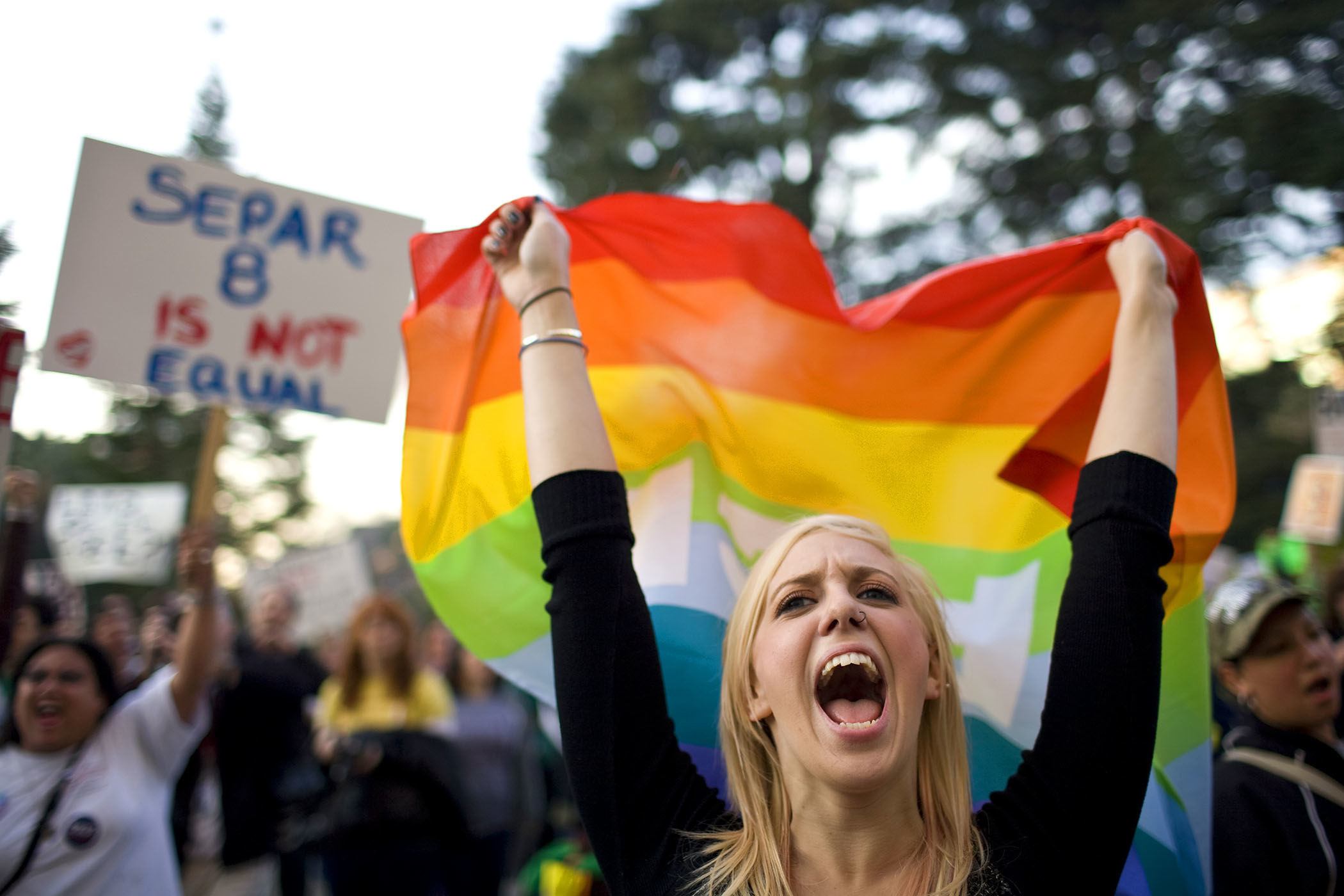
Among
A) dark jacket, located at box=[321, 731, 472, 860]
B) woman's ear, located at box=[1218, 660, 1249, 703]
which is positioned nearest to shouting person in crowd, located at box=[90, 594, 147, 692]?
dark jacket, located at box=[321, 731, 472, 860]

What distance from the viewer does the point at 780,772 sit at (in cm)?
193

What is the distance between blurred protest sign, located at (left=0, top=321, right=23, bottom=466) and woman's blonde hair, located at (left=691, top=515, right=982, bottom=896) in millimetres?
2112

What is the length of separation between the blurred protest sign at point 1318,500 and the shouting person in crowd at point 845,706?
19.1ft

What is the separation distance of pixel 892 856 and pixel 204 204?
3061 mm

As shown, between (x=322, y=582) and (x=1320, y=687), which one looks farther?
(x=322, y=582)

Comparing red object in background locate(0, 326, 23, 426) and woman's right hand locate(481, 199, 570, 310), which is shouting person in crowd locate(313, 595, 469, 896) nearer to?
red object in background locate(0, 326, 23, 426)

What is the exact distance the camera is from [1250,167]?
1198 cm

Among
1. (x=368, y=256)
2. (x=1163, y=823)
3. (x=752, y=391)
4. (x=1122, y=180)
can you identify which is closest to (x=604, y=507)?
(x=752, y=391)

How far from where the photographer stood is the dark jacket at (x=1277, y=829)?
8.43ft

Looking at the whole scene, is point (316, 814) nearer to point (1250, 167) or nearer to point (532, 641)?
point (532, 641)

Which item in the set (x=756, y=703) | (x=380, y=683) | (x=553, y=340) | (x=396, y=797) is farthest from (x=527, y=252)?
(x=380, y=683)

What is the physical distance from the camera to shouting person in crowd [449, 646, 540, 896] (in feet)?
18.8

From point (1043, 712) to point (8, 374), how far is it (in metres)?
2.75

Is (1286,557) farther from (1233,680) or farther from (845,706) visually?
(845,706)
